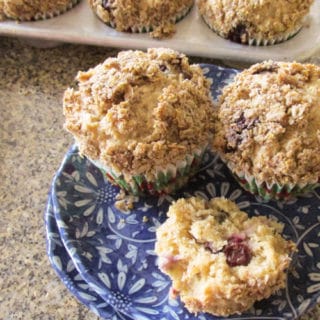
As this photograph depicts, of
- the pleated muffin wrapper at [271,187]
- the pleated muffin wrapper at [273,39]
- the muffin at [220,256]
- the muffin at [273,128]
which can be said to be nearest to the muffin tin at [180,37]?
the pleated muffin wrapper at [273,39]

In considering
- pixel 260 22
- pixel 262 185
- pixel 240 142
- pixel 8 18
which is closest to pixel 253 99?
pixel 240 142

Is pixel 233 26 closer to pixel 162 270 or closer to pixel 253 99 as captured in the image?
pixel 253 99

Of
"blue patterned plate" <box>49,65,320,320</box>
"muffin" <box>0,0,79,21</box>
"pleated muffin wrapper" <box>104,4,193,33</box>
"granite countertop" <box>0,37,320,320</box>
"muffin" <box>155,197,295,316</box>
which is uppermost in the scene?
"pleated muffin wrapper" <box>104,4,193,33</box>

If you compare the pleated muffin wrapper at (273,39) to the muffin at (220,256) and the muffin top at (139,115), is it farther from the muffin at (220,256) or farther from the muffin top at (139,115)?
the muffin at (220,256)

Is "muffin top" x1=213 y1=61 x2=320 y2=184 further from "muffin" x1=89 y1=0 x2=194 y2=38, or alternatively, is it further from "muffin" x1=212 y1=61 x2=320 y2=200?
"muffin" x1=89 y1=0 x2=194 y2=38

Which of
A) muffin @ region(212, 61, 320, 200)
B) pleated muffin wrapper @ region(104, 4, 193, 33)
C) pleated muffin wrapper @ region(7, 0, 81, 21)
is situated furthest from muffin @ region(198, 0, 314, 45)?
pleated muffin wrapper @ region(7, 0, 81, 21)

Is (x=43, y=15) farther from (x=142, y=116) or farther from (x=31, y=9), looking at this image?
(x=142, y=116)
